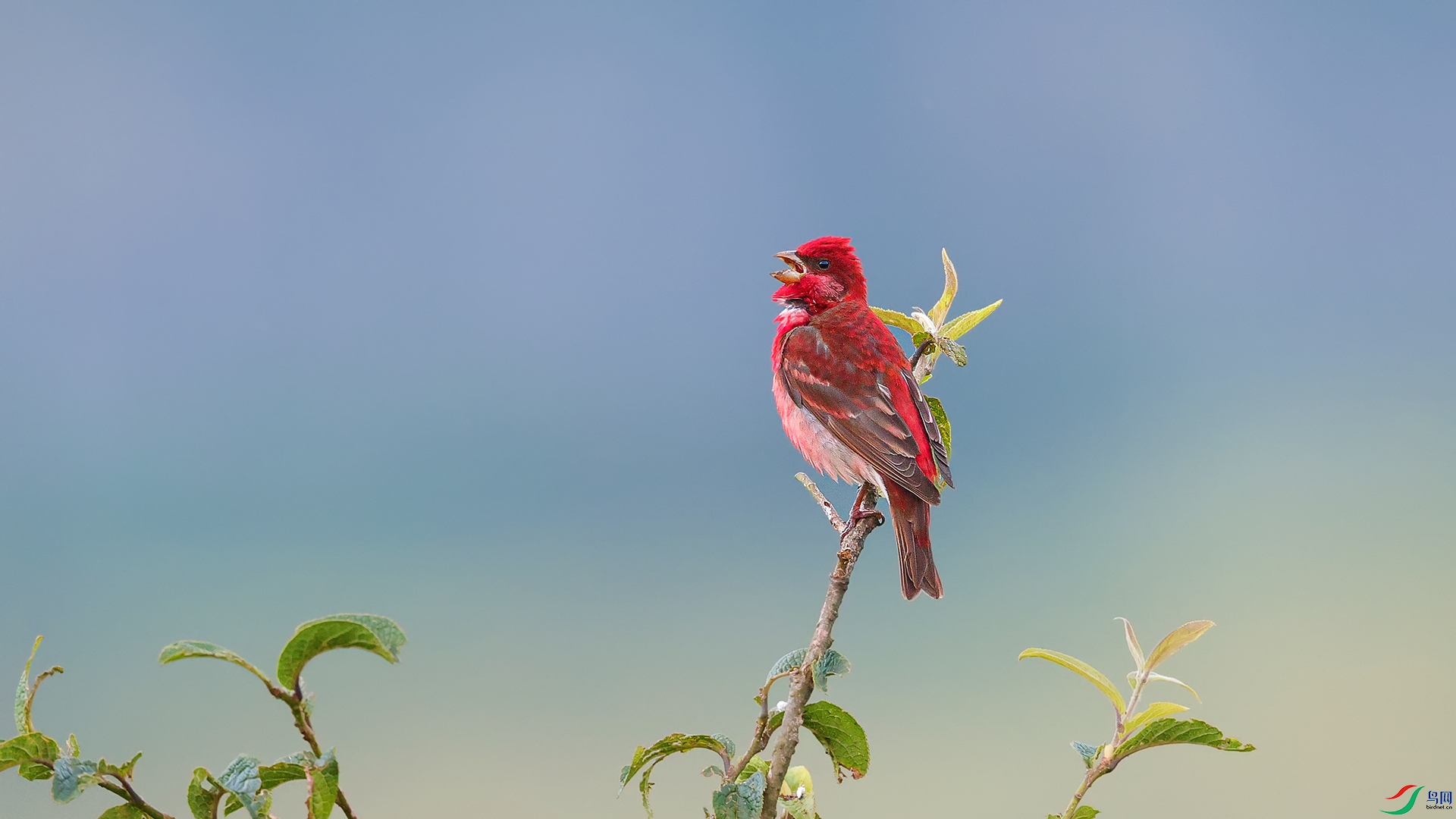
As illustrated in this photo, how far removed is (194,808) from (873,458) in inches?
66.1

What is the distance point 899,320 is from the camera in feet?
5.29

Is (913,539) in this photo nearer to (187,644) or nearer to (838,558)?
(838,558)

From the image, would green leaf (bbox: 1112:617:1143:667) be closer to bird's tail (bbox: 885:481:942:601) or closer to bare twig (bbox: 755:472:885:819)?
bare twig (bbox: 755:472:885:819)

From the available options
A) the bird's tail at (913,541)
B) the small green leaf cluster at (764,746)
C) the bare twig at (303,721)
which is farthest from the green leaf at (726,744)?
the bird's tail at (913,541)

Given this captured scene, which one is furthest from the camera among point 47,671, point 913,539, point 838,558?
point 913,539

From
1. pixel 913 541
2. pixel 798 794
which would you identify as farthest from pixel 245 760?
pixel 913 541

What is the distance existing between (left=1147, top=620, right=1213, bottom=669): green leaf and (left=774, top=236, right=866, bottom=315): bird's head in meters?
1.72

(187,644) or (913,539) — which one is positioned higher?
(913,539)

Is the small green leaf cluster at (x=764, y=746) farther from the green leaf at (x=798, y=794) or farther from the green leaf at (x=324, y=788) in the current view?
the green leaf at (x=324, y=788)

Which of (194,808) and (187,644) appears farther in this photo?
(194,808)

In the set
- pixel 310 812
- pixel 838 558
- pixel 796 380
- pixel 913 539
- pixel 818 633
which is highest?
pixel 796 380

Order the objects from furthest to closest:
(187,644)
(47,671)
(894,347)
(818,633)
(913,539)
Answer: (894,347), (913,539), (818,633), (47,671), (187,644)

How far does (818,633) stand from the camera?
107 cm

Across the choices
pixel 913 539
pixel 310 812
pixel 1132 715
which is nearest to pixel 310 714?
pixel 310 812
